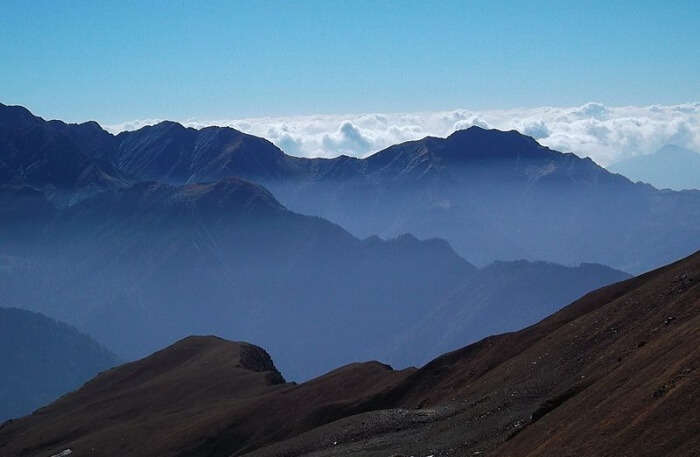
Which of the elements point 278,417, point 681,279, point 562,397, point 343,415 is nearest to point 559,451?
point 562,397

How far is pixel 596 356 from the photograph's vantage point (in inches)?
2549

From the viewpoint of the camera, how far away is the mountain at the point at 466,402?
42531mm

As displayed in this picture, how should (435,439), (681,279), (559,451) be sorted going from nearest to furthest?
(559,451), (435,439), (681,279)

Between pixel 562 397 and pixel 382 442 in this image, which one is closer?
pixel 562 397

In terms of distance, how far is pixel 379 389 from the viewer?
96688mm

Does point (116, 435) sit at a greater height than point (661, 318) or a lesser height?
greater

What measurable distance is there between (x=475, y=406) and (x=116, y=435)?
211 ft

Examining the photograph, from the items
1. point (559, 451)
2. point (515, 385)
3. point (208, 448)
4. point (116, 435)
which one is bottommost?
point (559, 451)

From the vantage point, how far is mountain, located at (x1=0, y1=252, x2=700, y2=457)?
140 feet

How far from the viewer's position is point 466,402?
7062cm

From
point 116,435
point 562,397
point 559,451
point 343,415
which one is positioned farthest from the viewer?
point 116,435

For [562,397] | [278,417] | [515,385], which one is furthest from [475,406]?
[278,417]

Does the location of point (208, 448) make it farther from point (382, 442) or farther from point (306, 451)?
point (382, 442)

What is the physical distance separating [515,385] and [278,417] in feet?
140
